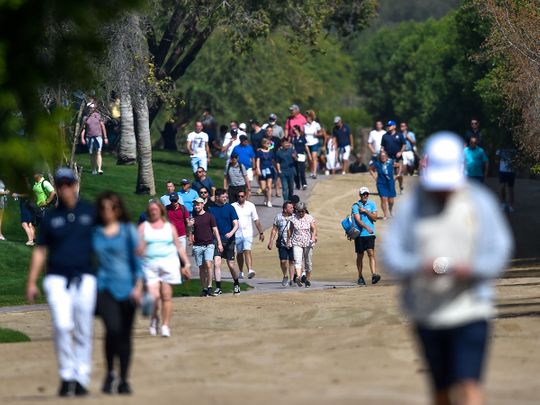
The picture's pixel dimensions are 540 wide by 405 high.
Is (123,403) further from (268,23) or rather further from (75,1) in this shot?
(268,23)

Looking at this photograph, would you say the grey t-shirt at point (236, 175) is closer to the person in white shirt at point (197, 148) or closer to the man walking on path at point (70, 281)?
the person in white shirt at point (197, 148)

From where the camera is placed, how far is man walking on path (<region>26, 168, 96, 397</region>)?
12883 mm

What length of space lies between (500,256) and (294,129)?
30.5m

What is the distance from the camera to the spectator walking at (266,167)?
120 feet

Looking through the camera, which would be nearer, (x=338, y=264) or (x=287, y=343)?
(x=287, y=343)

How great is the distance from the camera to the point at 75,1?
14492 millimetres

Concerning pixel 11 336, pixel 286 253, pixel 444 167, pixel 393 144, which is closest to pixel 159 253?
pixel 11 336

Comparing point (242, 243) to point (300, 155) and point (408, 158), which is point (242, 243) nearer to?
point (300, 155)

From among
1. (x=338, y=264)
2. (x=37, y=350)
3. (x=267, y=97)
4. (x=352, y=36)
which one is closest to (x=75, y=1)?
(x=37, y=350)

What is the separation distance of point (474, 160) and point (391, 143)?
2799 millimetres

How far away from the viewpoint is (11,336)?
67.1ft

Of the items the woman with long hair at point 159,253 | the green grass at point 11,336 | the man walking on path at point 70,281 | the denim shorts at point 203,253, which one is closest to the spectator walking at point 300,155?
the denim shorts at point 203,253

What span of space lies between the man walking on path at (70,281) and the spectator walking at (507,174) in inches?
942

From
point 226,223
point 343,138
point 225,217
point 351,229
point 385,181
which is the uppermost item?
point 343,138
